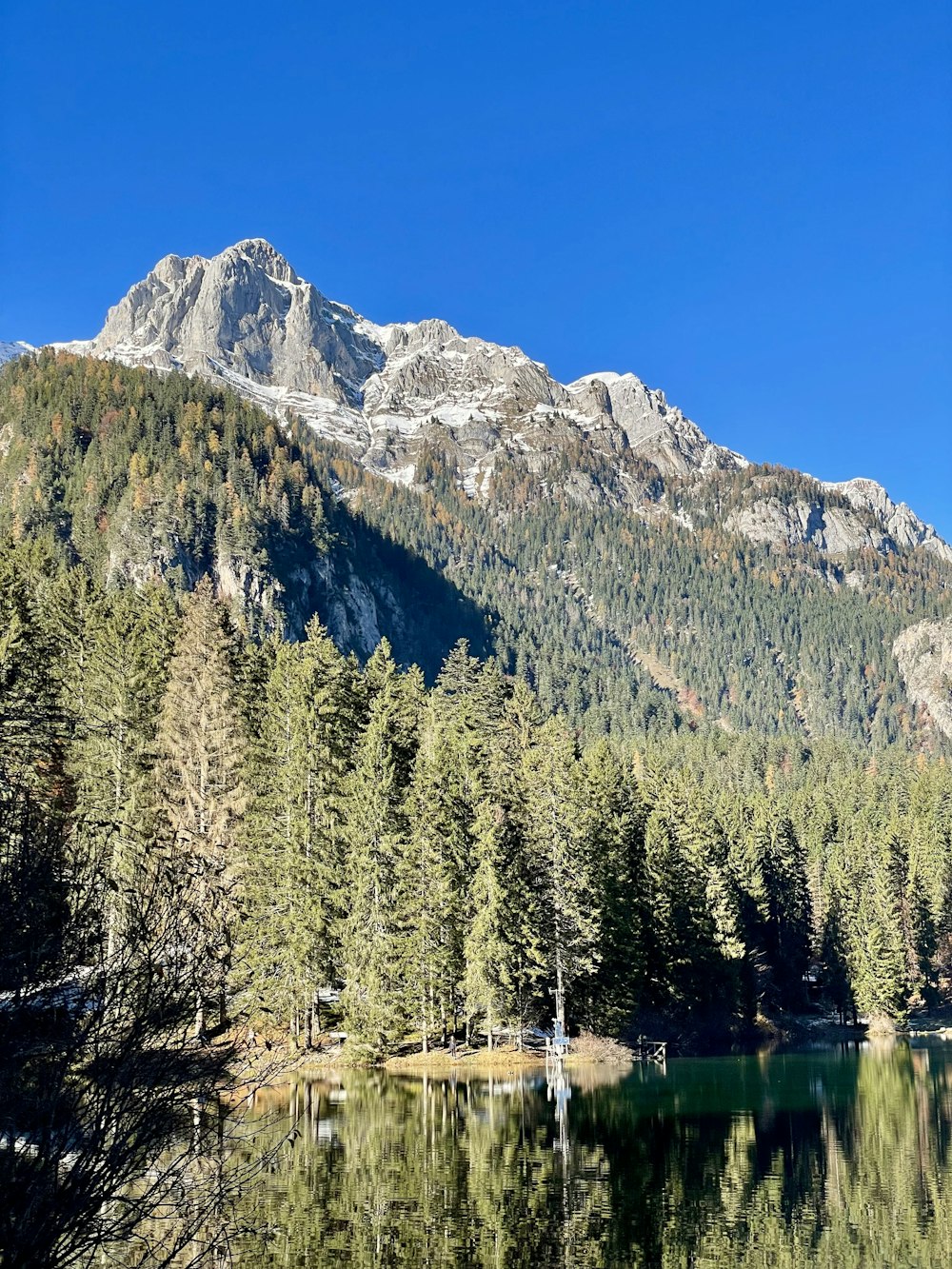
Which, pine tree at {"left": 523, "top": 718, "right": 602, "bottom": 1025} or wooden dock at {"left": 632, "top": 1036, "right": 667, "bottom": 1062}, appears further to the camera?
wooden dock at {"left": 632, "top": 1036, "right": 667, "bottom": 1062}

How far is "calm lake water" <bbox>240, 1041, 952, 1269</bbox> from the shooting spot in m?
25.6

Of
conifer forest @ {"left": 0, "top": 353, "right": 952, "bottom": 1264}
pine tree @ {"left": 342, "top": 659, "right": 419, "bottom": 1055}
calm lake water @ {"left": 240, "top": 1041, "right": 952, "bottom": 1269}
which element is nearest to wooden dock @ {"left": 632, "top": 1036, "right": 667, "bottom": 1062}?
conifer forest @ {"left": 0, "top": 353, "right": 952, "bottom": 1264}

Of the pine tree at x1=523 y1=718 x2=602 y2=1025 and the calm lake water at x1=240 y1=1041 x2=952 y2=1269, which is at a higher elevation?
the pine tree at x1=523 y1=718 x2=602 y2=1025

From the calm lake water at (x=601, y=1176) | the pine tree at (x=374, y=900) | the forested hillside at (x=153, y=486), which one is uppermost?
the forested hillside at (x=153, y=486)

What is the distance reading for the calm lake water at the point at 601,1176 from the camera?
2558cm

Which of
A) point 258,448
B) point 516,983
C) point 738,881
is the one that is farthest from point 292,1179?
point 258,448

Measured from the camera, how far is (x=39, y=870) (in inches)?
461

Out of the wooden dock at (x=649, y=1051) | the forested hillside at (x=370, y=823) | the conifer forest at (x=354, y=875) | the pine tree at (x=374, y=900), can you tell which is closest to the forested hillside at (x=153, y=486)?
the conifer forest at (x=354, y=875)

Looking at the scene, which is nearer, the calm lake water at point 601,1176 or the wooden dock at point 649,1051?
the calm lake water at point 601,1176

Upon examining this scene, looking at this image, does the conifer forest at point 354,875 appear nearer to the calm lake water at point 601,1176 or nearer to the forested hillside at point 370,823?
the forested hillside at point 370,823

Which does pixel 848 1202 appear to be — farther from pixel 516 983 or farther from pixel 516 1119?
pixel 516 983

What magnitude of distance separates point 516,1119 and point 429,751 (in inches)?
1066

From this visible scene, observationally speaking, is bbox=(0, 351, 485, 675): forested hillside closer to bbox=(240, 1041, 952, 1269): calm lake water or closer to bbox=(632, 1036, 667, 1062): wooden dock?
bbox=(632, 1036, 667, 1062): wooden dock

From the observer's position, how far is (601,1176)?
33094 millimetres
